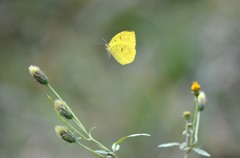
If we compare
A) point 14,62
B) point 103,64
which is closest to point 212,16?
point 103,64

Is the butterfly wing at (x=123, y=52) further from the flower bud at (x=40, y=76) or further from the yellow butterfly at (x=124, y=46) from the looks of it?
the flower bud at (x=40, y=76)

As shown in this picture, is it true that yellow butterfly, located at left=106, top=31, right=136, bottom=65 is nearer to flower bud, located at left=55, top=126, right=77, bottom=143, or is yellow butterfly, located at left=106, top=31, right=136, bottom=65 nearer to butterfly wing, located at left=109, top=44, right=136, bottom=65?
butterfly wing, located at left=109, top=44, right=136, bottom=65

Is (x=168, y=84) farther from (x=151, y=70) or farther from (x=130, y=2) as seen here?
(x=130, y=2)

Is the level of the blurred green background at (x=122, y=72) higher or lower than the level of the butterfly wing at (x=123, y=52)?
higher

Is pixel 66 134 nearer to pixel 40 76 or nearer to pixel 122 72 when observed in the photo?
pixel 40 76

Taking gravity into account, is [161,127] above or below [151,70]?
below

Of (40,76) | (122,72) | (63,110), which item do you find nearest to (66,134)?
(63,110)

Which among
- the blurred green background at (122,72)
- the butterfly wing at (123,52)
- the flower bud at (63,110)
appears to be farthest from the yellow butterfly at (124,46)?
the blurred green background at (122,72)
